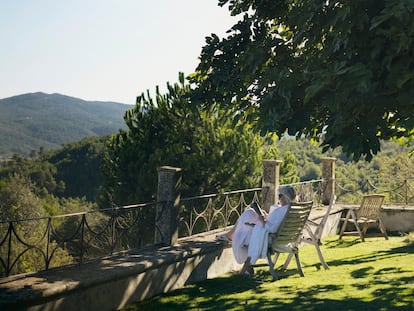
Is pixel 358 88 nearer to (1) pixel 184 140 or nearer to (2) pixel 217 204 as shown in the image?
(2) pixel 217 204

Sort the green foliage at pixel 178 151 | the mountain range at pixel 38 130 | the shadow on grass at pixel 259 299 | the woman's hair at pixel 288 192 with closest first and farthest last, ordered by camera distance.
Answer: the shadow on grass at pixel 259 299
the woman's hair at pixel 288 192
the green foliage at pixel 178 151
the mountain range at pixel 38 130

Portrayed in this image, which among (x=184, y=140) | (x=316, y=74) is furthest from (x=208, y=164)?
(x=316, y=74)

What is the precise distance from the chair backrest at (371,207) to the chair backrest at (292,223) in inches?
183

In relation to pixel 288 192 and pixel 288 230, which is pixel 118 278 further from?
pixel 288 192

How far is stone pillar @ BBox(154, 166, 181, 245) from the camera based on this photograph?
856 centimetres

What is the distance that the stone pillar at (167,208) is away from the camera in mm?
Result: 8559

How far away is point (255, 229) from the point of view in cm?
808

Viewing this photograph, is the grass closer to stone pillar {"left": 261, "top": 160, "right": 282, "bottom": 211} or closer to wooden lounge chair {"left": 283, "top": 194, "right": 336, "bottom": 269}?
wooden lounge chair {"left": 283, "top": 194, "right": 336, "bottom": 269}

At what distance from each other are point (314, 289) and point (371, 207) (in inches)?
224

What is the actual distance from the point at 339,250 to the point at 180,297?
16.8 feet

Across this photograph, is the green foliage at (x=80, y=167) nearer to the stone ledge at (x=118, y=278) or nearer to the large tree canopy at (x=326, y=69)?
the stone ledge at (x=118, y=278)

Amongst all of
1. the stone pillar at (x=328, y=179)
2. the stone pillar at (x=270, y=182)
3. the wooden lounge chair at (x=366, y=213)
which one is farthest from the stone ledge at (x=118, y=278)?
the stone pillar at (x=328, y=179)

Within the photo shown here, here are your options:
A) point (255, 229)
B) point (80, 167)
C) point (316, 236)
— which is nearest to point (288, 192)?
point (255, 229)

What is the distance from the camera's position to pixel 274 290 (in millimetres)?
7520
